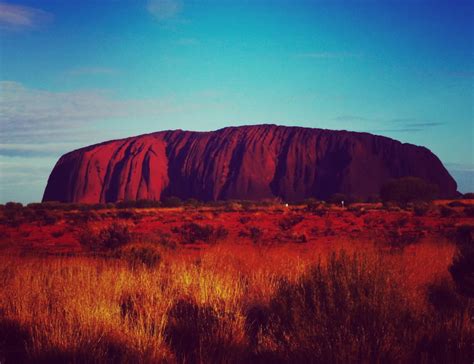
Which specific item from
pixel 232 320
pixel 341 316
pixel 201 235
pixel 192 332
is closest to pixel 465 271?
pixel 341 316

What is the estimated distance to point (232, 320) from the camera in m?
5.13

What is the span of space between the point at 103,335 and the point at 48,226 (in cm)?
2319

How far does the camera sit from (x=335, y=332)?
418cm

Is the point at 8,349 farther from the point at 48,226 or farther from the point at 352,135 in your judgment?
the point at 352,135

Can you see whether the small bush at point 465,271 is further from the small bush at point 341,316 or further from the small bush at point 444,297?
the small bush at point 341,316

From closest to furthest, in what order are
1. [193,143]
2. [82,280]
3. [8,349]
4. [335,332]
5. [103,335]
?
[335,332] < [103,335] < [8,349] < [82,280] < [193,143]

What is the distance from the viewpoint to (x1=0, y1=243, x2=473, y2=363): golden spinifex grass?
4164 millimetres

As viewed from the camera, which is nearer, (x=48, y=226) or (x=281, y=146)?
(x=48, y=226)

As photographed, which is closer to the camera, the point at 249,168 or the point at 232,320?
the point at 232,320

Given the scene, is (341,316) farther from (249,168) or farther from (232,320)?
(249,168)

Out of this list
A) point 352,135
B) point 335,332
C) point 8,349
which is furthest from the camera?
point 352,135

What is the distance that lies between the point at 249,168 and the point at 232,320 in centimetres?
7006

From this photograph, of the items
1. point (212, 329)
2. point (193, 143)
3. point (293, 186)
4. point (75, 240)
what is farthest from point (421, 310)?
point (193, 143)

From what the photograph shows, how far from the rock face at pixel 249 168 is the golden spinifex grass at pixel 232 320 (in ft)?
214
